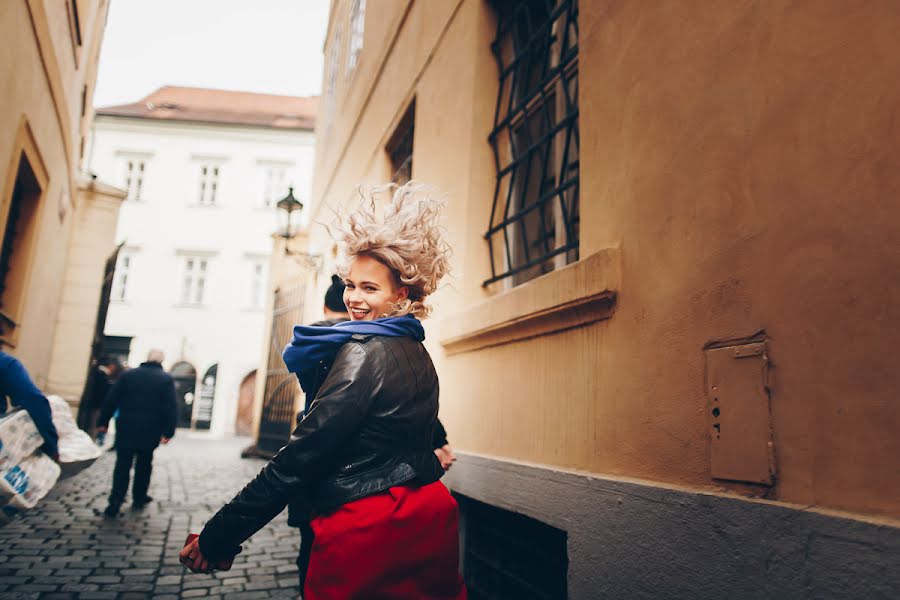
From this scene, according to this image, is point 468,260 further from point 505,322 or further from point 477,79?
point 477,79

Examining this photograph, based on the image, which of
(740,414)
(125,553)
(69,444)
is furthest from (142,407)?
(740,414)

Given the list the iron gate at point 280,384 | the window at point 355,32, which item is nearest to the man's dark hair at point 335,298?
the window at point 355,32

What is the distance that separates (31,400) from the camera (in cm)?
324

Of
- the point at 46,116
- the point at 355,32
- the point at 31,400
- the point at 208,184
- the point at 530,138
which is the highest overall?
the point at 208,184

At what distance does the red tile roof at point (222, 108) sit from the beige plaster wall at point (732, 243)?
78.1ft

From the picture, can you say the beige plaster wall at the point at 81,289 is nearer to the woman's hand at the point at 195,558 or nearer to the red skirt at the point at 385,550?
the woman's hand at the point at 195,558

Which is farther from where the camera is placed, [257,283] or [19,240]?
[257,283]

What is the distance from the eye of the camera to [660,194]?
6.97 ft

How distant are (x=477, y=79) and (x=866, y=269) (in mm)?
3067

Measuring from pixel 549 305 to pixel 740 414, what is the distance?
3.63ft

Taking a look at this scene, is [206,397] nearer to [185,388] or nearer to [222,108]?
[185,388]

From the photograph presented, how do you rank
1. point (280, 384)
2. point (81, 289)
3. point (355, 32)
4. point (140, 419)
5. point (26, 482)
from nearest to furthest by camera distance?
point (26, 482), point (140, 419), point (355, 32), point (81, 289), point (280, 384)

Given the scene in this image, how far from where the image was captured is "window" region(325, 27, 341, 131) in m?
11.2

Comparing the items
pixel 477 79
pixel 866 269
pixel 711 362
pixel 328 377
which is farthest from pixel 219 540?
pixel 477 79
